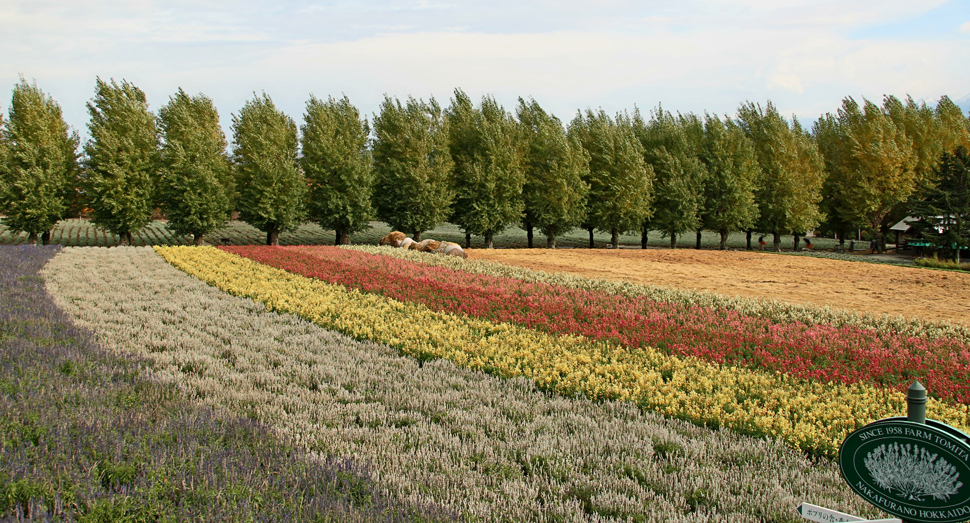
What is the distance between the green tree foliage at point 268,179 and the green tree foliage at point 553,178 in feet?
60.0

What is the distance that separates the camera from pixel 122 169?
124ft

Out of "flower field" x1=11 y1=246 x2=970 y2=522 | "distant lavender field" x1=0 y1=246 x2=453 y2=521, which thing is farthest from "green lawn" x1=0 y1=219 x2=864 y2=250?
"distant lavender field" x1=0 y1=246 x2=453 y2=521

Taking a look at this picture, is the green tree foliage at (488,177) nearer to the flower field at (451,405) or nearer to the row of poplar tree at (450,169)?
the row of poplar tree at (450,169)

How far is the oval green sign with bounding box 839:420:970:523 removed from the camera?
264 cm

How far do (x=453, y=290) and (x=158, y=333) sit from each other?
279 inches

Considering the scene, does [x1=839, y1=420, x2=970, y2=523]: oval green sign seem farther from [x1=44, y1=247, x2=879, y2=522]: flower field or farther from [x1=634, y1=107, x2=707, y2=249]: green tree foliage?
[x1=634, y1=107, x2=707, y2=249]: green tree foliage

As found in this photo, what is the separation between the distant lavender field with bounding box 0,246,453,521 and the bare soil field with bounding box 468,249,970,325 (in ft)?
50.4

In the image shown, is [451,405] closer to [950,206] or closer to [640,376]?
[640,376]

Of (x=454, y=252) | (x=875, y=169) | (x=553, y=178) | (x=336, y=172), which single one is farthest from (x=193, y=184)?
(x=875, y=169)

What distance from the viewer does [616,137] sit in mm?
47375

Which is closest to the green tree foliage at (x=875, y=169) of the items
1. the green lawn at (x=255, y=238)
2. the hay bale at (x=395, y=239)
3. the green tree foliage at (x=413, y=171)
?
the green lawn at (x=255, y=238)

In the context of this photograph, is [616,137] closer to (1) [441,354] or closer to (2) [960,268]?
(2) [960,268]

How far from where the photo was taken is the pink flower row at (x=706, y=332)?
338 inches

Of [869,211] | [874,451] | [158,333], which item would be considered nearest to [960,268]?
[869,211]
